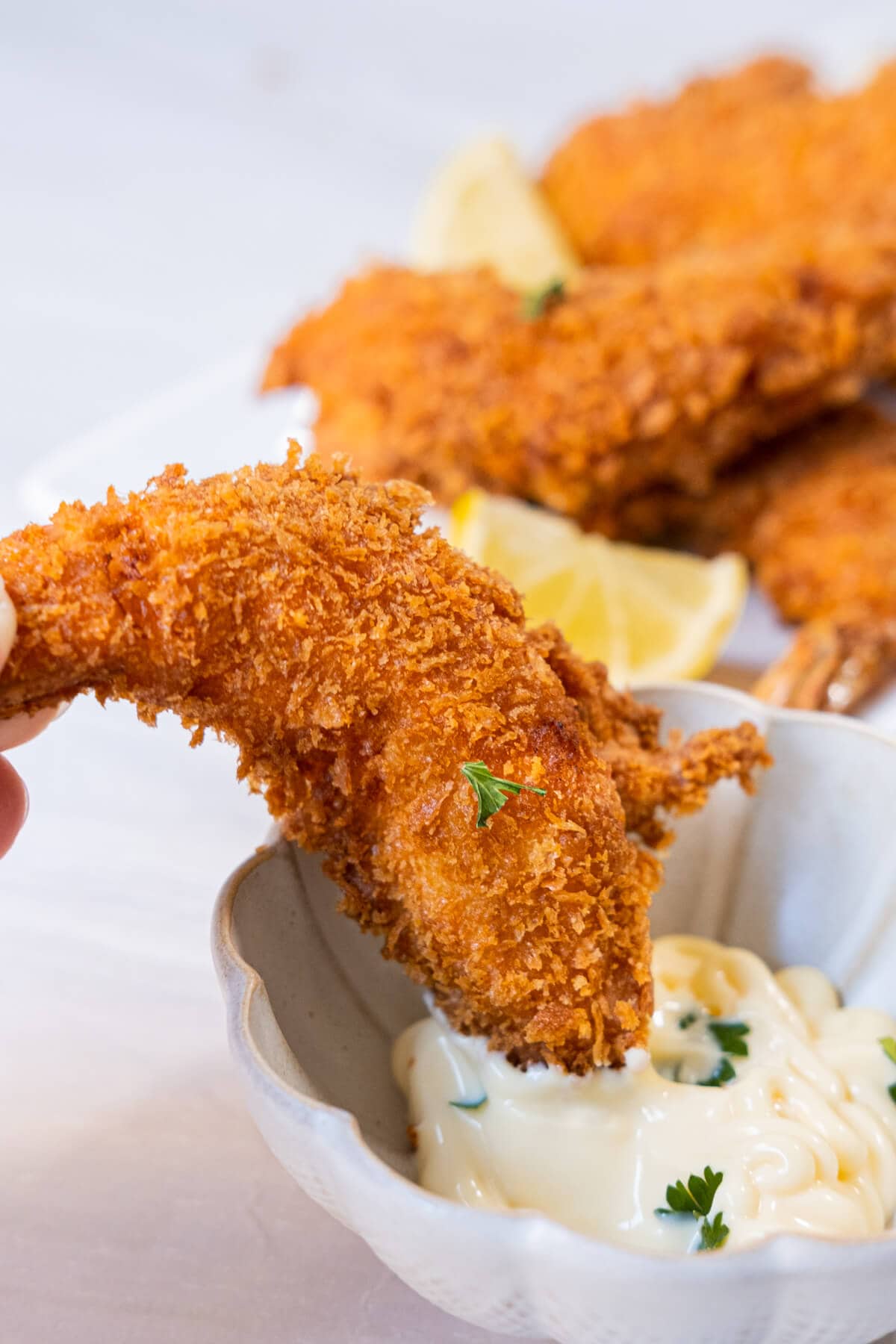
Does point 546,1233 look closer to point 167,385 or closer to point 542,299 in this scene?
point 542,299

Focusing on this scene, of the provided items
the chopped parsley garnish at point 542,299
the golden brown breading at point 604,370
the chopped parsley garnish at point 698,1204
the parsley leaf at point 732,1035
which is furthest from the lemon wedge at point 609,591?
the chopped parsley garnish at point 698,1204

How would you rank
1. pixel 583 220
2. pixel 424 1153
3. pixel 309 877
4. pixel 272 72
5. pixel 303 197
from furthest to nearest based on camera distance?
pixel 272 72 < pixel 303 197 < pixel 583 220 < pixel 309 877 < pixel 424 1153

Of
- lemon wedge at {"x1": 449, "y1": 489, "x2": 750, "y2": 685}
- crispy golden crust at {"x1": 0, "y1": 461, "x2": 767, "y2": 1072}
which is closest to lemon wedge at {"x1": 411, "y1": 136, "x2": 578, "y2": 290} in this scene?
lemon wedge at {"x1": 449, "y1": 489, "x2": 750, "y2": 685}

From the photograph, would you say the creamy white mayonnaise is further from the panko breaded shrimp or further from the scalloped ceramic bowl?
the panko breaded shrimp

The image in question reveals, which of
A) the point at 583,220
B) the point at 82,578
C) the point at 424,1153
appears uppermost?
the point at 583,220

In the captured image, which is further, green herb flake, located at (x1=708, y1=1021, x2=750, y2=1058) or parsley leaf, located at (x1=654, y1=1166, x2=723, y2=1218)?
green herb flake, located at (x1=708, y1=1021, x2=750, y2=1058)

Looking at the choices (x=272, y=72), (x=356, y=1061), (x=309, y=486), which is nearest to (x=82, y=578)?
(x=309, y=486)

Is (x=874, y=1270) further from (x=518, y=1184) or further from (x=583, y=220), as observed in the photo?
(x=583, y=220)

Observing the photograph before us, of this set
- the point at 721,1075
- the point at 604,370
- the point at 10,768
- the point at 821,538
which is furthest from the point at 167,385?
the point at 721,1075
